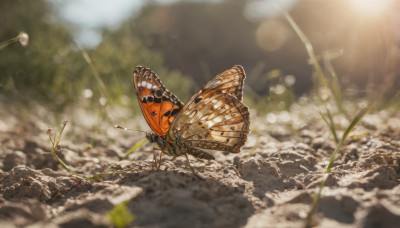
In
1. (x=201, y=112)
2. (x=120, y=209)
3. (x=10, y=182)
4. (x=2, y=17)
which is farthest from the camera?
(x=2, y=17)

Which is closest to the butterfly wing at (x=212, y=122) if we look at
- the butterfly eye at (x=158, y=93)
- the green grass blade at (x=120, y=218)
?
the butterfly eye at (x=158, y=93)

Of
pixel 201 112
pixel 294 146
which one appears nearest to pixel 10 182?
pixel 201 112

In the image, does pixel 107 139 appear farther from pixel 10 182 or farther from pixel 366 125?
pixel 366 125

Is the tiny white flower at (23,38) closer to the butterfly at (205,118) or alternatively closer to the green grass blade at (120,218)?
the butterfly at (205,118)

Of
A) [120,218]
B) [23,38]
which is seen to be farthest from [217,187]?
[23,38]

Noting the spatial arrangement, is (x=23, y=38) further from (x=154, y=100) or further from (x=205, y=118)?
(x=205, y=118)

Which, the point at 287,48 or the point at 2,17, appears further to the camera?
the point at 287,48
